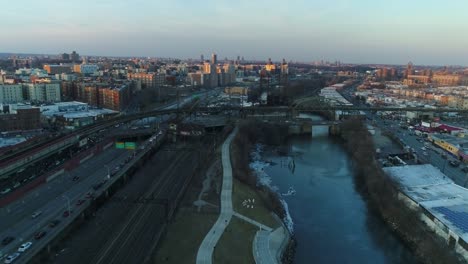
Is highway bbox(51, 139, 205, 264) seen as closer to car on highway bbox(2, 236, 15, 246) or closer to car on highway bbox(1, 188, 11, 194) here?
car on highway bbox(2, 236, 15, 246)

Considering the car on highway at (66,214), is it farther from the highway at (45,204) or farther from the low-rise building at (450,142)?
the low-rise building at (450,142)

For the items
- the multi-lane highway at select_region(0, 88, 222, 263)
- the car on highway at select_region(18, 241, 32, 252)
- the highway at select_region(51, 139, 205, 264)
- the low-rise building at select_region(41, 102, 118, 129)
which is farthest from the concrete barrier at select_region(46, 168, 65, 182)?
the low-rise building at select_region(41, 102, 118, 129)

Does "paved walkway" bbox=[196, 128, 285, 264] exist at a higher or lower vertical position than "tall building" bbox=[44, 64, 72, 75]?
lower

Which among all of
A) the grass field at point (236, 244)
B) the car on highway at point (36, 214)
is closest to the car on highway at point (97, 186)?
the car on highway at point (36, 214)

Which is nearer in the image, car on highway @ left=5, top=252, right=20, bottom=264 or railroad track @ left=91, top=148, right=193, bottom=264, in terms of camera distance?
car on highway @ left=5, top=252, right=20, bottom=264

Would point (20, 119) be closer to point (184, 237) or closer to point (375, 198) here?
point (184, 237)
